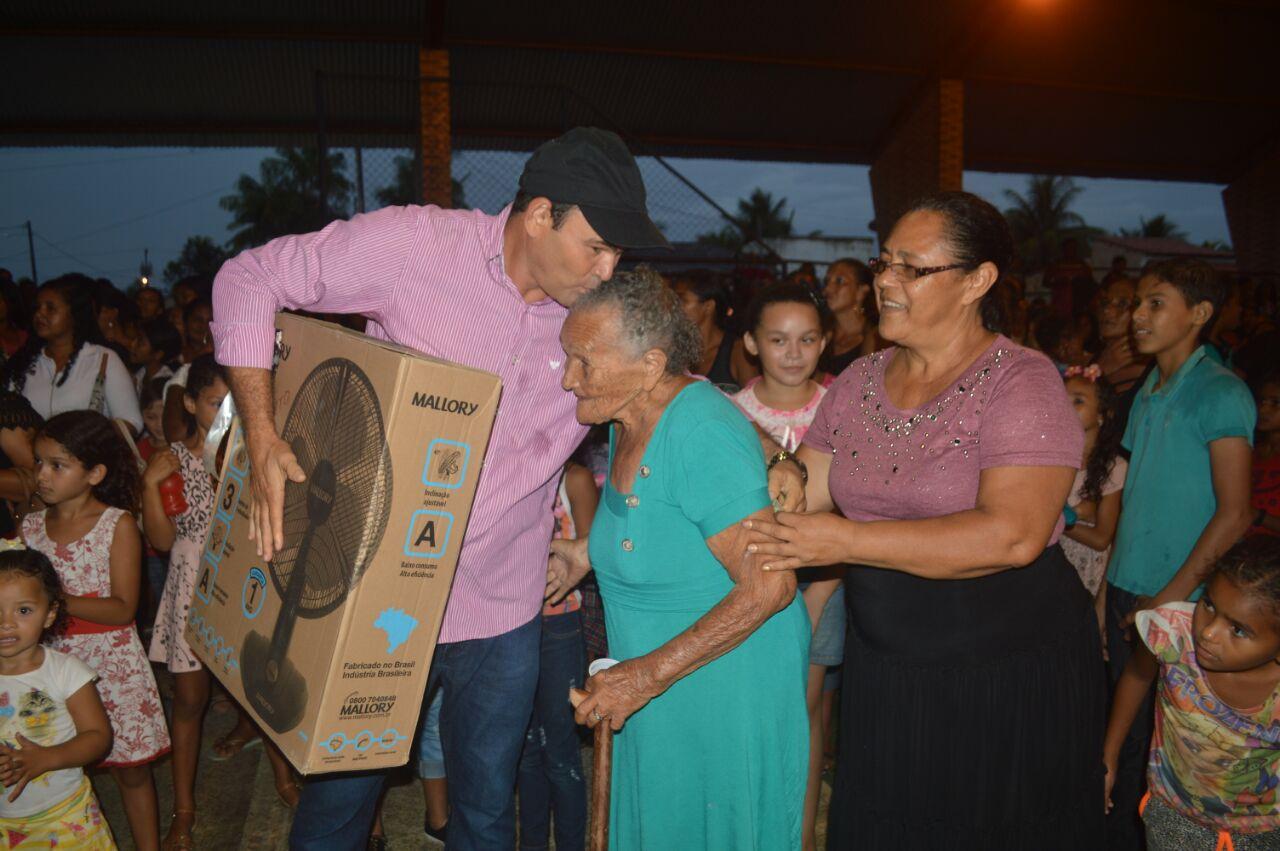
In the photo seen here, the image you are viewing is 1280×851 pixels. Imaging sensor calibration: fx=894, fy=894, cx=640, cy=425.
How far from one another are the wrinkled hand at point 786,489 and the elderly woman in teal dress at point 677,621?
0.83 feet

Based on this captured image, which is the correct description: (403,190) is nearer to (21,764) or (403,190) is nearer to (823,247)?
(21,764)

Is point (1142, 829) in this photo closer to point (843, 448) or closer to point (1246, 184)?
point (843, 448)

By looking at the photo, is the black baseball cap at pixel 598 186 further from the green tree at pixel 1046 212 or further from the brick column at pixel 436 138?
the green tree at pixel 1046 212

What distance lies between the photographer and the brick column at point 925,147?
44.5 ft

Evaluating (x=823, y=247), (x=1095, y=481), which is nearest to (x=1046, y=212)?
(x=823, y=247)

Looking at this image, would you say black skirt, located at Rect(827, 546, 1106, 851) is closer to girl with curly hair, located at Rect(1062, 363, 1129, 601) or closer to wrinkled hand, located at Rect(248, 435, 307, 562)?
wrinkled hand, located at Rect(248, 435, 307, 562)

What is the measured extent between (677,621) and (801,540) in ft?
1.32

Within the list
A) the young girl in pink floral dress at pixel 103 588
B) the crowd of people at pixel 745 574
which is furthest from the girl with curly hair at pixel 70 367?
the crowd of people at pixel 745 574

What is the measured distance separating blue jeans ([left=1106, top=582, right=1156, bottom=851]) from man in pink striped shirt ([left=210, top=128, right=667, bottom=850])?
2.17 m

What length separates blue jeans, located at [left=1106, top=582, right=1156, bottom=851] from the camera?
10.3 ft

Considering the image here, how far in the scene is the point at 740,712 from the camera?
2047 millimetres

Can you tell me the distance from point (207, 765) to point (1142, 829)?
12.8ft

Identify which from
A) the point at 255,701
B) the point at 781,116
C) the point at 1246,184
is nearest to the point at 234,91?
the point at 781,116

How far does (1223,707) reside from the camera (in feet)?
8.03
